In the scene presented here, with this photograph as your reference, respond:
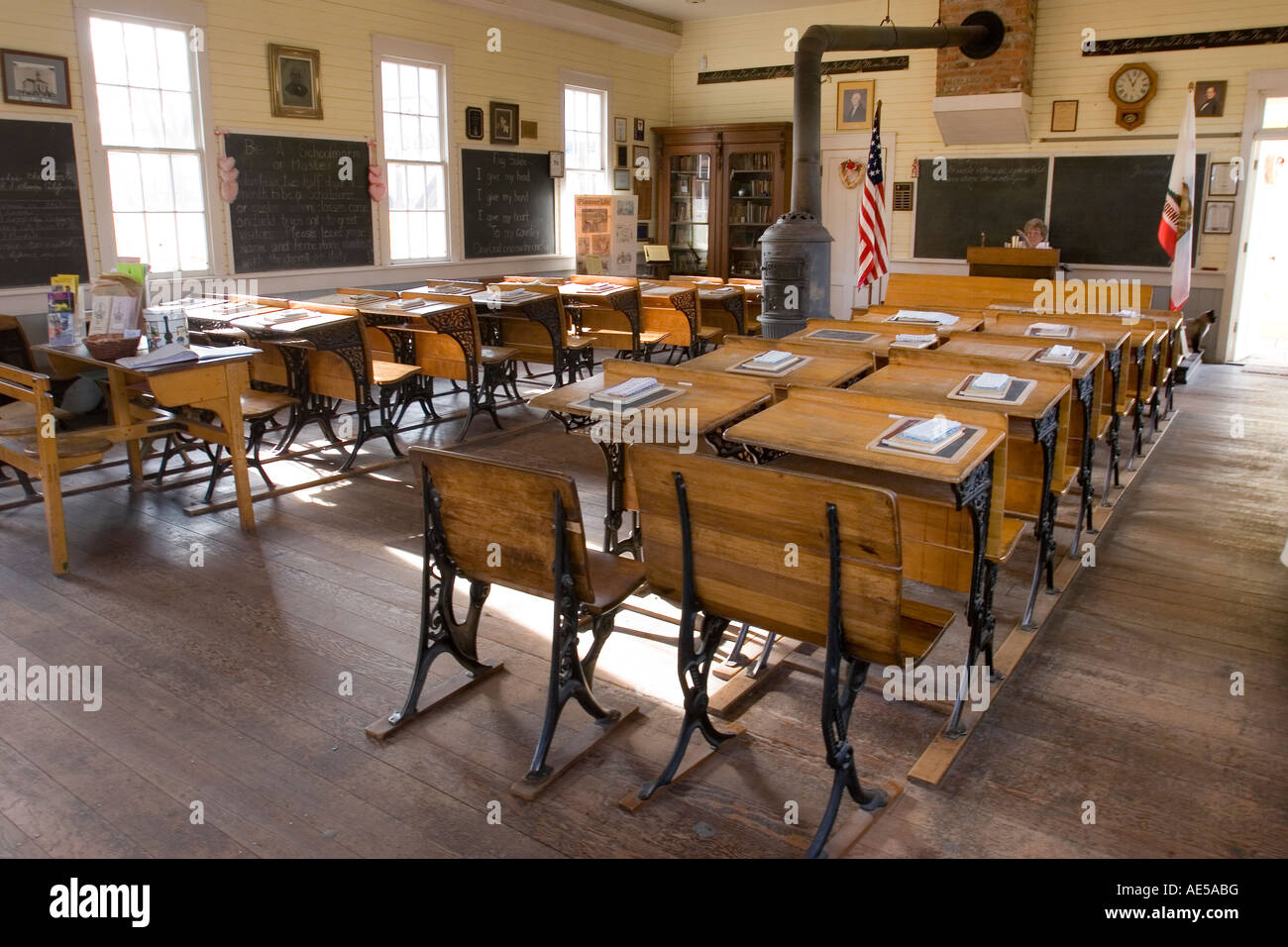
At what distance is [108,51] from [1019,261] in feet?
24.4

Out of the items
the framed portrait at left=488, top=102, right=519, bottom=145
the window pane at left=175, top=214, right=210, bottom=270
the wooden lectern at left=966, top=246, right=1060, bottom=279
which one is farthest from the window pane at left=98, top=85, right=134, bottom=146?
the wooden lectern at left=966, top=246, right=1060, bottom=279

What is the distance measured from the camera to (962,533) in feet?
9.61

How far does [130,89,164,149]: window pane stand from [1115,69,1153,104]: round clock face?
842cm

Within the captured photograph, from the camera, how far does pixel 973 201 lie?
1021 centimetres

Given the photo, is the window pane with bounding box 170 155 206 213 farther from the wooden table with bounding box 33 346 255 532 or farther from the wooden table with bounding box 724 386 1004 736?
the wooden table with bounding box 724 386 1004 736

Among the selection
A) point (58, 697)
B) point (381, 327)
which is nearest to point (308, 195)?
point (381, 327)

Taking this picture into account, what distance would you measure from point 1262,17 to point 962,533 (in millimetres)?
8444

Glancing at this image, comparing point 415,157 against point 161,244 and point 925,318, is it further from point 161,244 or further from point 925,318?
point 925,318

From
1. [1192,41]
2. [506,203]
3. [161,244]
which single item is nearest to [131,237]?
[161,244]

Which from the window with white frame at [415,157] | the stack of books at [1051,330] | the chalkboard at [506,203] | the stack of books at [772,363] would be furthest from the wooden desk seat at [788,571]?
the chalkboard at [506,203]

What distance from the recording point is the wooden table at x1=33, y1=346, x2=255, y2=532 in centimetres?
405

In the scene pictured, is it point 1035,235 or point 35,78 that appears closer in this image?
point 35,78

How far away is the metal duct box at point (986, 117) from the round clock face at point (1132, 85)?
0.80 meters
